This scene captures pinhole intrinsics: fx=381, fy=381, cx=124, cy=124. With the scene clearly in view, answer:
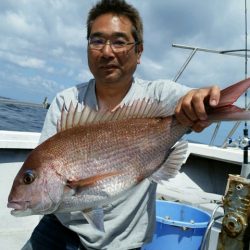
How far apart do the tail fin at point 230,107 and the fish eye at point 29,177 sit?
2.53ft

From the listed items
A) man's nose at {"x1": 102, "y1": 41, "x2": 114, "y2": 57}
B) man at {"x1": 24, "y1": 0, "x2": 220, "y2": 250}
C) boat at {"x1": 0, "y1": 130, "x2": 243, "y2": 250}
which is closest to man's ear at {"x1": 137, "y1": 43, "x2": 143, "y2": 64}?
man at {"x1": 24, "y1": 0, "x2": 220, "y2": 250}

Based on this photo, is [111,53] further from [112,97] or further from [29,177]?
[29,177]

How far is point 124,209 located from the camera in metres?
2.06

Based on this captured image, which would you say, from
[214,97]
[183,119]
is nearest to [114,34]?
[183,119]

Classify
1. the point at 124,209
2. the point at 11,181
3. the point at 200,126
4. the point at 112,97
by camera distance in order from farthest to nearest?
the point at 11,181, the point at 112,97, the point at 124,209, the point at 200,126

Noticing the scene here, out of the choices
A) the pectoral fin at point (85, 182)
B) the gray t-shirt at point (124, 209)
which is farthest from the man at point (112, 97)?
the pectoral fin at point (85, 182)

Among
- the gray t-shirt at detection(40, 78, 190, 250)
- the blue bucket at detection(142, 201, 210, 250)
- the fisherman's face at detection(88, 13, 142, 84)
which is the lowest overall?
the blue bucket at detection(142, 201, 210, 250)

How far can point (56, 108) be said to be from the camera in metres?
2.23

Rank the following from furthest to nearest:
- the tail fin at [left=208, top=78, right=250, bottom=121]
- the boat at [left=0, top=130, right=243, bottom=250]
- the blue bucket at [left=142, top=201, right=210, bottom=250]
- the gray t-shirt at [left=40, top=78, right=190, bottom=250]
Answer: the boat at [left=0, top=130, right=243, bottom=250] → the blue bucket at [left=142, top=201, right=210, bottom=250] → the gray t-shirt at [left=40, top=78, right=190, bottom=250] → the tail fin at [left=208, top=78, right=250, bottom=121]

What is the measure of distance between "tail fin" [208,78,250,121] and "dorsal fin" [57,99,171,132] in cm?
26

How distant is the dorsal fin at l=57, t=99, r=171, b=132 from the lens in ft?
5.52

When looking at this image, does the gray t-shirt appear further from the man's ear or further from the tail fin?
the tail fin

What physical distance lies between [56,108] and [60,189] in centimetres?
80

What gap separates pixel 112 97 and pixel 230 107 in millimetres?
872
